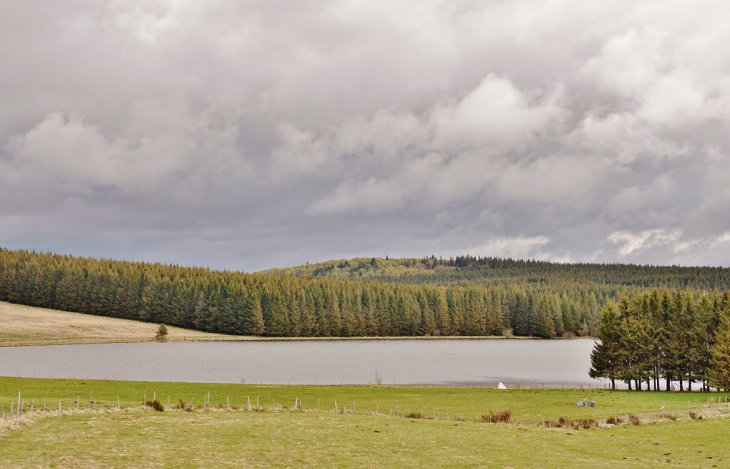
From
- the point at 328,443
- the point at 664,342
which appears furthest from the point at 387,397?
the point at 664,342

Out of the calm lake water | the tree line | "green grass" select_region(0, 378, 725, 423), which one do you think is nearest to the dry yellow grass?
the calm lake water

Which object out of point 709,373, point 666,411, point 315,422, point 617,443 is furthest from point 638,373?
point 315,422

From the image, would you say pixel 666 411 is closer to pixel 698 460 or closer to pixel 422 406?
pixel 422 406

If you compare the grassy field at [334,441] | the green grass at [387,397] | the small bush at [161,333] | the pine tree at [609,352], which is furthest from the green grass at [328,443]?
the small bush at [161,333]

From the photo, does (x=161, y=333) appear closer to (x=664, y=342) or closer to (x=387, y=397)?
(x=387, y=397)

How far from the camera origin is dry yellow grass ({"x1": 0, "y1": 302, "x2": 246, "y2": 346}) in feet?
540

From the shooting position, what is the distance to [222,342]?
638ft

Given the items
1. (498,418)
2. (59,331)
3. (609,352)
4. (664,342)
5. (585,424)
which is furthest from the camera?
(59,331)

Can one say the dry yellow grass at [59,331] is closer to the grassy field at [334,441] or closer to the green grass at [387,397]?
the green grass at [387,397]

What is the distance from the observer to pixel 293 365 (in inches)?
4820

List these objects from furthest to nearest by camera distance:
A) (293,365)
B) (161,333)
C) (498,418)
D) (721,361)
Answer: (161,333)
(293,365)
(721,361)
(498,418)

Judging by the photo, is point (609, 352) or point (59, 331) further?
point (59, 331)

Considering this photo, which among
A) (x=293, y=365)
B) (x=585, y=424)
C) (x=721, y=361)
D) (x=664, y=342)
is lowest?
(x=585, y=424)

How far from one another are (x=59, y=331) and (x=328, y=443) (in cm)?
16918
